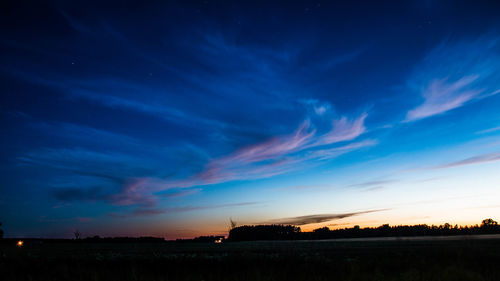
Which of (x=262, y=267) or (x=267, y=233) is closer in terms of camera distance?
(x=262, y=267)

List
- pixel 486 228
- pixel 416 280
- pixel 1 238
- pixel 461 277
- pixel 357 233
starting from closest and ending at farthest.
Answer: pixel 416 280 → pixel 461 277 → pixel 1 238 → pixel 486 228 → pixel 357 233

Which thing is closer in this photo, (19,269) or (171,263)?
(19,269)

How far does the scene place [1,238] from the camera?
124188 mm

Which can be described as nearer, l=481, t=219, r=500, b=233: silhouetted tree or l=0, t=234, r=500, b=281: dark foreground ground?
l=0, t=234, r=500, b=281: dark foreground ground

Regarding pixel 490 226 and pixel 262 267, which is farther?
pixel 490 226

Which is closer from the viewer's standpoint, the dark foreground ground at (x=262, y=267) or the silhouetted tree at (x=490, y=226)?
the dark foreground ground at (x=262, y=267)

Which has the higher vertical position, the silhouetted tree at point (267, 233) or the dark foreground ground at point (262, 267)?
the dark foreground ground at point (262, 267)

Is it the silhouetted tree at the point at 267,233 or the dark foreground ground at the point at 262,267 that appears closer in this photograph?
the dark foreground ground at the point at 262,267

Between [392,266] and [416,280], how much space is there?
29.2ft

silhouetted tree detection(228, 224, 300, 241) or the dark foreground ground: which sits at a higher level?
the dark foreground ground

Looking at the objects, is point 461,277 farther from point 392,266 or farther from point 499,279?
point 392,266

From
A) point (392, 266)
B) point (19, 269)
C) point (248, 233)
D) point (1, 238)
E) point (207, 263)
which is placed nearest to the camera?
point (19, 269)

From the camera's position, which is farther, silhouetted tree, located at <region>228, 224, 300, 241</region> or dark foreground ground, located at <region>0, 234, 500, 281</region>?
silhouetted tree, located at <region>228, 224, 300, 241</region>

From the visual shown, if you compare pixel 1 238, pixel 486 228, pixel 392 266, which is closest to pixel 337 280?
pixel 392 266
